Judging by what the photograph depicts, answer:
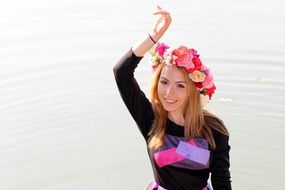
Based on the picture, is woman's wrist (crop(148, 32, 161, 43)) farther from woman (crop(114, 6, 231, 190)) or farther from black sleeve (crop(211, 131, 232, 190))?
black sleeve (crop(211, 131, 232, 190))

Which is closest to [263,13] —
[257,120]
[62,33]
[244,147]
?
[62,33]

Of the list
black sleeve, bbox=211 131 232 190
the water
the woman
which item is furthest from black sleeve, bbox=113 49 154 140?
the water

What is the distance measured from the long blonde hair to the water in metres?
2.16

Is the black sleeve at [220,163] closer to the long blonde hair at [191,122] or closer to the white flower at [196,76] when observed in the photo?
the long blonde hair at [191,122]

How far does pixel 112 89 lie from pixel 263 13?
4135 mm

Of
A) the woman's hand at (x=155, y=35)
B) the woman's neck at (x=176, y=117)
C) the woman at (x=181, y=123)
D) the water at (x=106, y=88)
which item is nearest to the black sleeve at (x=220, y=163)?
the woman at (x=181, y=123)

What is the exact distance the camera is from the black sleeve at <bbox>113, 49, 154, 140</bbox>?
329cm

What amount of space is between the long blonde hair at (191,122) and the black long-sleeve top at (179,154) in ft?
0.10

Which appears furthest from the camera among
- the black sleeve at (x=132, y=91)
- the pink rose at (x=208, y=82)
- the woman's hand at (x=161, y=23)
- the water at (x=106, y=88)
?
the water at (x=106, y=88)

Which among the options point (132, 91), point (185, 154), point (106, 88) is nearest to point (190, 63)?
point (132, 91)

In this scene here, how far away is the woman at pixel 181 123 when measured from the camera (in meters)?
3.33

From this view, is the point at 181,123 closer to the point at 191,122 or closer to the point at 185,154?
the point at 191,122

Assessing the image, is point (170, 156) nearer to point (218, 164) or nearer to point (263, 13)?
point (218, 164)

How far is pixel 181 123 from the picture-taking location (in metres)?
3.46
